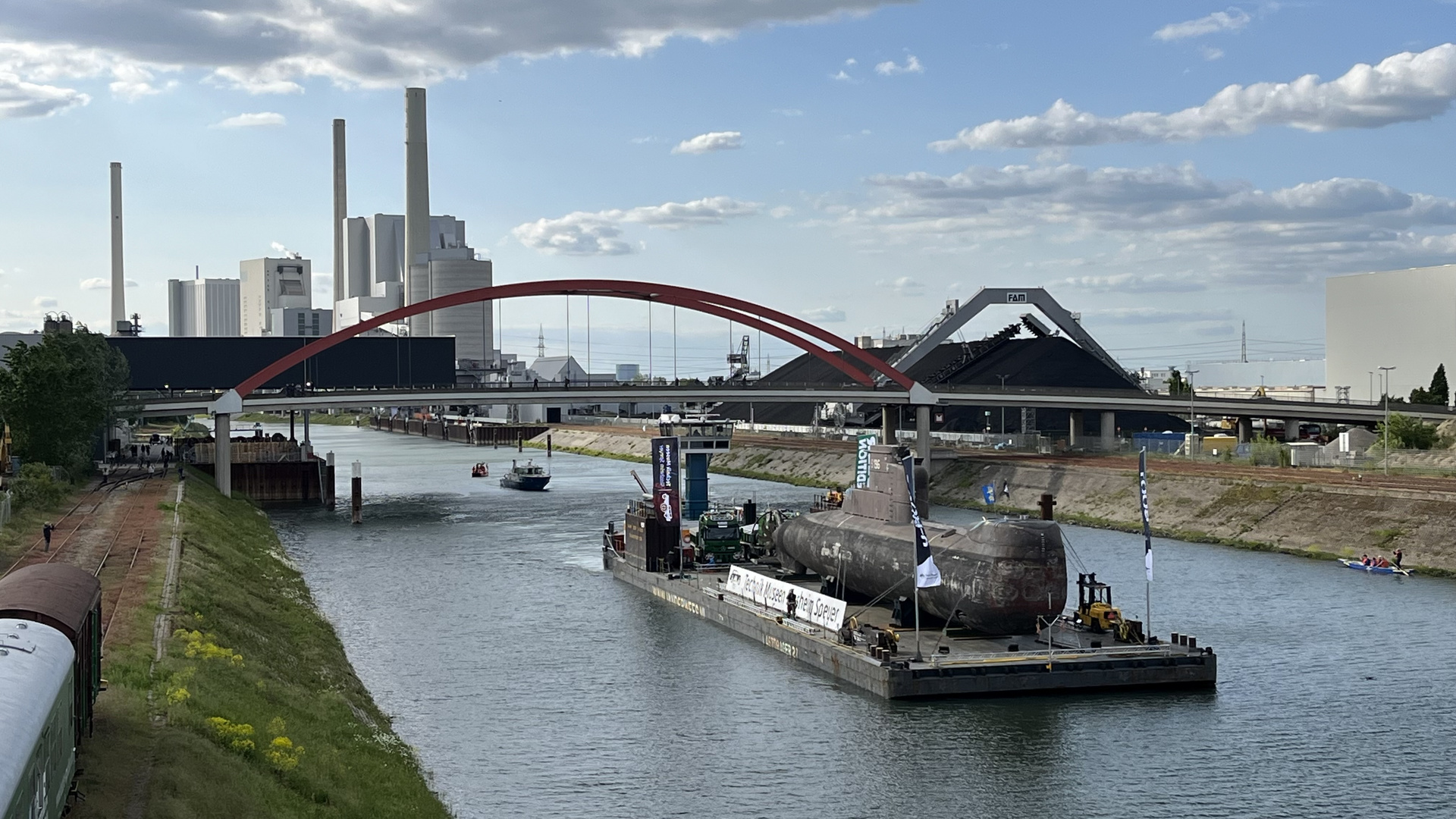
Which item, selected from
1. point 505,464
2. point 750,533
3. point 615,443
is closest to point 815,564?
point 750,533

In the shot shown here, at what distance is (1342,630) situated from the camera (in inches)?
1913

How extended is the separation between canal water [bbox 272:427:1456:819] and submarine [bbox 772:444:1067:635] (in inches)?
138

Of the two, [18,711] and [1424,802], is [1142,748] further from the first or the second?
[18,711]

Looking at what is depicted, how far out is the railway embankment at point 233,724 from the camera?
2312cm

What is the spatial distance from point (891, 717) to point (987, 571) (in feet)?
20.5

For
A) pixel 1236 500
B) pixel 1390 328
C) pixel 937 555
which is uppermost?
pixel 1390 328

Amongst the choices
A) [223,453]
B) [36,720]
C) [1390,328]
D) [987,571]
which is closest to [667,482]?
[987,571]

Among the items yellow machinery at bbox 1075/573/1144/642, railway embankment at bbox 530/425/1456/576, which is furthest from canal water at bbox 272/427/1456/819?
railway embankment at bbox 530/425/1456/576

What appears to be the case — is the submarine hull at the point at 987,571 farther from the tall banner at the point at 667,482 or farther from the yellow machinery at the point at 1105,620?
the tall banner at the point at 667,482

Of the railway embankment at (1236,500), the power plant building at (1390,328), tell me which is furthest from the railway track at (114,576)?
the power plant building at (1390,328)

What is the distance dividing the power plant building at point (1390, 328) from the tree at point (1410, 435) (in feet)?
134

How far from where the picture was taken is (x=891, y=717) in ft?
124

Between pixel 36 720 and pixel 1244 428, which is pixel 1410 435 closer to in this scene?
pixel 1244 428

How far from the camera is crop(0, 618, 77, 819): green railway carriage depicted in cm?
1702
